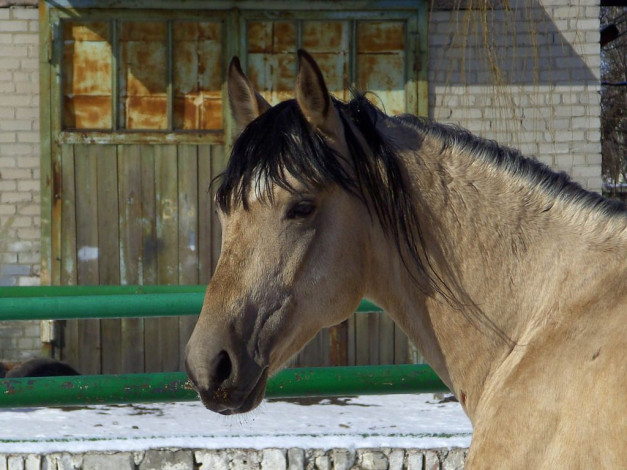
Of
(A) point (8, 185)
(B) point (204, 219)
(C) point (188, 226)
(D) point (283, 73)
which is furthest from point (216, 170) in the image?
(A) point (8, 185)

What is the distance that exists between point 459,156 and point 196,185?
17.0 ft

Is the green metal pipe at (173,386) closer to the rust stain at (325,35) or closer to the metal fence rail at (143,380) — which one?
the metal fence rail at (143,380)

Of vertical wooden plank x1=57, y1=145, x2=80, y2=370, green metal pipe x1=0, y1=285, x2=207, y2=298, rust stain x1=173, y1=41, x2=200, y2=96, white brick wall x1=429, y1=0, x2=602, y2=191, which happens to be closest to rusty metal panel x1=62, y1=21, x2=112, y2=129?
vertical wooden plank x1=57, y1=145, x2=80, y2=370

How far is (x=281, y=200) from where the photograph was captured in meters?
2.19

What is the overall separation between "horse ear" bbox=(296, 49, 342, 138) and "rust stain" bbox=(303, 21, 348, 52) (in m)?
5.13

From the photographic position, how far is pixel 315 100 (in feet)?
7.23

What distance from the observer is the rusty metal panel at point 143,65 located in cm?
718

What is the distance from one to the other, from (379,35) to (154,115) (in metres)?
2.14

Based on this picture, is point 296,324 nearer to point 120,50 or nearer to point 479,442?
point 479,442

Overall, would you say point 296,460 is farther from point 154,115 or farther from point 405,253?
point 154,115

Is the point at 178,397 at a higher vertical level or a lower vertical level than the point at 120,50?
lower

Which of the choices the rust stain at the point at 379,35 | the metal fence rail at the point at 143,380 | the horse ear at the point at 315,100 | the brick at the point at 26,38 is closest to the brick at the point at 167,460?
the metal fence rail at the point at 143,380

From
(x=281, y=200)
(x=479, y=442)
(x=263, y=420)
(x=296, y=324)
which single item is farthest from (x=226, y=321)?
(x=263, y=420)

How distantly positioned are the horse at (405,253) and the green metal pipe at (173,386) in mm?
1215
